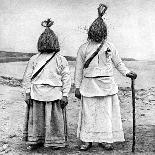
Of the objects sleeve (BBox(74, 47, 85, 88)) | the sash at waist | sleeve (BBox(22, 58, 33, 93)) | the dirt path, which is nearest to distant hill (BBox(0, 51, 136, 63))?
the dirt path

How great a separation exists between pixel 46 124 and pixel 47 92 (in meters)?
0.40

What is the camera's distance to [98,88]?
6.30m

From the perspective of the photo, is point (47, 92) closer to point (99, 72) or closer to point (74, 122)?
point (99, 72)

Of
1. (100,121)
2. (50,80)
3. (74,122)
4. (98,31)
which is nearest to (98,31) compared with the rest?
(98,31)

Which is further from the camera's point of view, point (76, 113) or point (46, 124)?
point (76, 113)

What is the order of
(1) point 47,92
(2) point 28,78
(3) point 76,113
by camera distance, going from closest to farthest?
1. (1) point 47,92
2. (2) point 28,78
3. (3) point 76,113

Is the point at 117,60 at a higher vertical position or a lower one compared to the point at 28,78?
higher

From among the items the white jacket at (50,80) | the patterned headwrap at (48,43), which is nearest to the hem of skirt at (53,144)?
the white jacket at (50,80)

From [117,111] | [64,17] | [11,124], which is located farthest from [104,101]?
[64,17]

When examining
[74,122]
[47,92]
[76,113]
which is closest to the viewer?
[47,92]

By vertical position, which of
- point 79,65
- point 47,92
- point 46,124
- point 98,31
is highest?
point 98,31

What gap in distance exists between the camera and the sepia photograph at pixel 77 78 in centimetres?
630

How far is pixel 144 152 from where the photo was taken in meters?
6.32

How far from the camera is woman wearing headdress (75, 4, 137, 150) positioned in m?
6.29
